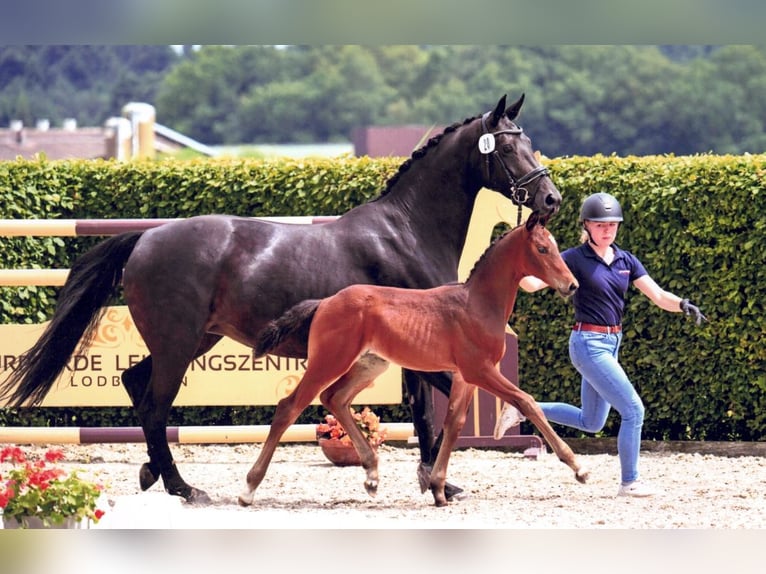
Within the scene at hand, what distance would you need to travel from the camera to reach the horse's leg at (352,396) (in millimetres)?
6113

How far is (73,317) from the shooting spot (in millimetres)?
6504

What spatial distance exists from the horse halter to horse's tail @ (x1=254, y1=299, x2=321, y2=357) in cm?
114

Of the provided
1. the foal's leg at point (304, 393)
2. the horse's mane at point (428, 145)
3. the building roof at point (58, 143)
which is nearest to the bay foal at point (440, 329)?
the foal's leg at point (304, 393)

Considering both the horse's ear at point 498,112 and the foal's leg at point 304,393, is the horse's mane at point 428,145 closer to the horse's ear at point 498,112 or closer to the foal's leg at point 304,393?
the horse's ear at point 498,112

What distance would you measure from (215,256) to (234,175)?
2.46 m

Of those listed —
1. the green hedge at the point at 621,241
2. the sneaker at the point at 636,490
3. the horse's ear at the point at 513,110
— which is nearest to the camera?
the horse's ear at the point at 513,110

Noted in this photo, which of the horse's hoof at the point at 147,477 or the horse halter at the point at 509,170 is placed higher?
the horse halter at the point at 509,170

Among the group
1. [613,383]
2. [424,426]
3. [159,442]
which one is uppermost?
[613,383]

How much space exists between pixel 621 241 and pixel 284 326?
3.15 meters

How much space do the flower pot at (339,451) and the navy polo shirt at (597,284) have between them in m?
2.14

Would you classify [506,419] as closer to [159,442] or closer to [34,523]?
[159,442]

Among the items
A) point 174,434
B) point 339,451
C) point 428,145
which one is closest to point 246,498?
point 174,434

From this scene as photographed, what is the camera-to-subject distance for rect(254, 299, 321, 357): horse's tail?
5.93 meters

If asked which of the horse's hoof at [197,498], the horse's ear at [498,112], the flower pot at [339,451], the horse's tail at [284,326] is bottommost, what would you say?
the flower pot at [339,451]
